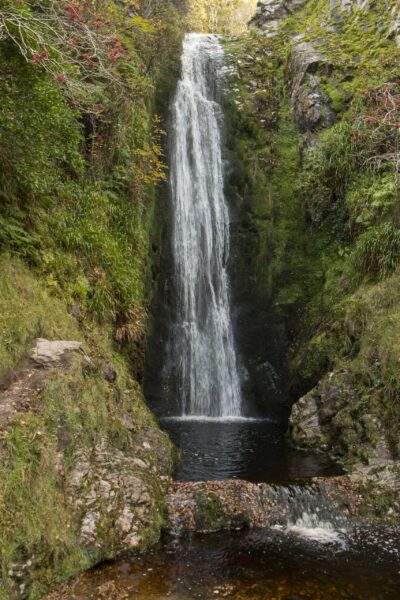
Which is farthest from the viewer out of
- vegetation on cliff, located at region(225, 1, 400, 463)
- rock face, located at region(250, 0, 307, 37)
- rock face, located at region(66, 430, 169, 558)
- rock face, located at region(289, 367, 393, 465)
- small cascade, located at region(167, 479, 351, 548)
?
rock face, located at region(250, 0, 307, 37)

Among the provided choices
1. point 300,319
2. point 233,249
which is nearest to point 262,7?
point 233,249

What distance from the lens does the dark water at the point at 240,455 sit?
7.44 m

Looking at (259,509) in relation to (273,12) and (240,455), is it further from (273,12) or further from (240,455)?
(273,12)

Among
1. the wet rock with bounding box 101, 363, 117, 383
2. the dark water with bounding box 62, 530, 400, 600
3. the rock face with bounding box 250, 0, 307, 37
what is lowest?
the dark water with bounding box 62, 530, 400, 600

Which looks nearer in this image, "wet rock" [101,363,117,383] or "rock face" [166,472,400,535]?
"rock face" [166,472,400,535]

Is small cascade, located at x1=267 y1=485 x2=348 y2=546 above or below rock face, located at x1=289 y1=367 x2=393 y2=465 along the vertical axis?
below

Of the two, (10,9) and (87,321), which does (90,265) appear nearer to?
(87,321)

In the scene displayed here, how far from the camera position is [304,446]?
8914 millimetres

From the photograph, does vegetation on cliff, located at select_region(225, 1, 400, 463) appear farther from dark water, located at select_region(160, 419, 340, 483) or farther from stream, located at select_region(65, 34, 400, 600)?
stream, located at select_region(65, 34, 400, 600)

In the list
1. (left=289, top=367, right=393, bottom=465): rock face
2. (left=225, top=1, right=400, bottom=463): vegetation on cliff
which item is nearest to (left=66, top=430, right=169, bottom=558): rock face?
(left=289, top=367, right=393, bottom=465): rock face

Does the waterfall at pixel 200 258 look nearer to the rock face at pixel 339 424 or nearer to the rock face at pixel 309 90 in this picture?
the rock face at pixel 309 90

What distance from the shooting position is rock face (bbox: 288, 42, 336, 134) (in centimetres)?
1426

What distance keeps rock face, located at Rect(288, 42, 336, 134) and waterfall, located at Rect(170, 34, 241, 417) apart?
9.06 ft

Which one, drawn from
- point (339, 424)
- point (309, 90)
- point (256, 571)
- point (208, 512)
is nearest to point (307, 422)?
point (339, 424)
